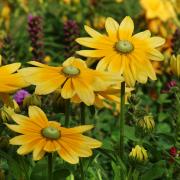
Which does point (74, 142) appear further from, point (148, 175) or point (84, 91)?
point (148, 175)

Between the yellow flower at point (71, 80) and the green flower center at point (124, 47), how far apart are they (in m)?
0.12

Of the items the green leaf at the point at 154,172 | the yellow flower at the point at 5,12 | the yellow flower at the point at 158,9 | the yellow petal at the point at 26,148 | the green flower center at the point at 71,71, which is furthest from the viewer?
the yellow flower at the point at 5,12

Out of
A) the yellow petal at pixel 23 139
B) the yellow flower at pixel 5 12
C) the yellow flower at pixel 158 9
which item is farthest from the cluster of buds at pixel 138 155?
the yellow flower at pixel 5 12

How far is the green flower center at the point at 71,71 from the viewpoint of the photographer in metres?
1.65

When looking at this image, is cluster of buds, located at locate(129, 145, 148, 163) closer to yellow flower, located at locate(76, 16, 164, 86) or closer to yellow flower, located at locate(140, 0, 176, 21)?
yellow flower, located at locate(76, 16, 164, 86)

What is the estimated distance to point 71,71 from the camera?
165cm

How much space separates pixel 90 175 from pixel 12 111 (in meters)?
0.60

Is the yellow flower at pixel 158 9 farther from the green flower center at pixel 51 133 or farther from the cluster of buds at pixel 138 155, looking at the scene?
the green flower center at pixel 51 133

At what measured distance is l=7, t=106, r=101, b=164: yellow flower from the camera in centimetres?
150

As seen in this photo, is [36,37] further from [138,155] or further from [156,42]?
[138,155]

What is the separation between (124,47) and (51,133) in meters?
0.35

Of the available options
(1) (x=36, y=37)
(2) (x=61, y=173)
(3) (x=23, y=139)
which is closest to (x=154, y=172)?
(2) (x=61, y=173)

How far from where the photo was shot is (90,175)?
2.27 meters

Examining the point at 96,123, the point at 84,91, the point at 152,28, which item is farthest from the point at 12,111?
the point at 152,28
